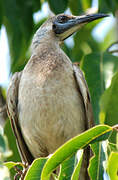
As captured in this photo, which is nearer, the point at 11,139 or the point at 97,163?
the point at 97,163

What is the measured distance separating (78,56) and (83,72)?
1.38 m

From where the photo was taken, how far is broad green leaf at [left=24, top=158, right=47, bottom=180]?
2726mm

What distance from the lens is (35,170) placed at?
275 cm

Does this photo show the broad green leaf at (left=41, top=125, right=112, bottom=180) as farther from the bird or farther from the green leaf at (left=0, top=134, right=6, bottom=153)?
the bird

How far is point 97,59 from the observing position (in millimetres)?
5102

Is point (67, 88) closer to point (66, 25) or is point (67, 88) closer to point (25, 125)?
point (25, 125)

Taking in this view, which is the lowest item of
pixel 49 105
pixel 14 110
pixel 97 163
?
pixel 14 110

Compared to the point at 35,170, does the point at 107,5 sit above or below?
above

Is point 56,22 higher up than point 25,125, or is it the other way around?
point 56,22

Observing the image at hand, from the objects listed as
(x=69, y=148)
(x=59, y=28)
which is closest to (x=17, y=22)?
(x=59, y=28)

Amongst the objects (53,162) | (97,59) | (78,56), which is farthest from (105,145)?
(78,56)

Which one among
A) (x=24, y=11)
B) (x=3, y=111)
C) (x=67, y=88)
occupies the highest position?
(x=24, y=11)

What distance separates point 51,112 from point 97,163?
1.82 m

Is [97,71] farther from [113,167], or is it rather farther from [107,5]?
[113,167]
